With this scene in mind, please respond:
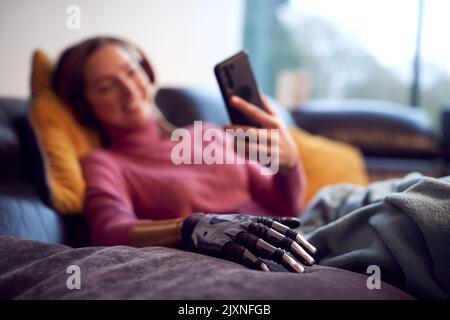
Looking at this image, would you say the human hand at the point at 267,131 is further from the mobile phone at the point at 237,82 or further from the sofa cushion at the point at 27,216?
the sofa cushion at the point at 27,216

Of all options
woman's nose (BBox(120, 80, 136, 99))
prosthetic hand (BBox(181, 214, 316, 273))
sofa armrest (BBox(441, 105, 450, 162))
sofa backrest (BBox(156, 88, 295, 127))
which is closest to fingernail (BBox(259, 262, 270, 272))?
prosthetic hand (BBox(181, 214, 316, 273))

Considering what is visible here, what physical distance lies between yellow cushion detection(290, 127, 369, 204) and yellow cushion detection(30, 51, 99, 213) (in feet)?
2.21

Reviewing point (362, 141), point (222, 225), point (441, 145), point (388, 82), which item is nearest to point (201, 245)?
point (222, 225)

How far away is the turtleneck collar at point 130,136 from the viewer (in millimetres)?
1218

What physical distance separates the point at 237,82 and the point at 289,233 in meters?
0.38

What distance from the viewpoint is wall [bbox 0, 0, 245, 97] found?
1.41m

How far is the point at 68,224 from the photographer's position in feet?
3.27

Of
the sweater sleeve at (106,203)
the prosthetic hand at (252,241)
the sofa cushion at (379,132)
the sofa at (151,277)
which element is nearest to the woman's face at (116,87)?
the sweater sleeve at (106,203)

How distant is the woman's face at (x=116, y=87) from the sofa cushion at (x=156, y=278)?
1.93ft

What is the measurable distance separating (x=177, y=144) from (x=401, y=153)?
1.10m

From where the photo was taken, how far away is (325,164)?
1562mm

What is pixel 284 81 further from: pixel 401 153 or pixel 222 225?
pixel 222 225

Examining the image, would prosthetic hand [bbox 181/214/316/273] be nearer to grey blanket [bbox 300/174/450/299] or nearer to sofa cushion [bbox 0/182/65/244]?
grey blanket [bbox 300/174/450/299]
